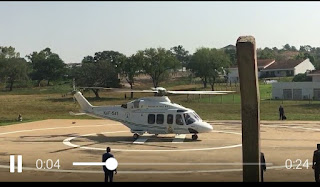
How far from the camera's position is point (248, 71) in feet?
29.3

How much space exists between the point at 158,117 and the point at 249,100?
1379 centimetres

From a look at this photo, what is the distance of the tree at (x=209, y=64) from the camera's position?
7900cm

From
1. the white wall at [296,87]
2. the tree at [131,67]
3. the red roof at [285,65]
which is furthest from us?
the red roof at [285,65]

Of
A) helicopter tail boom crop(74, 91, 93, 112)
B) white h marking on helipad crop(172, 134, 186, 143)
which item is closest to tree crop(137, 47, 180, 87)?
helicopter tail boom crop(74, 91, 93, 112)

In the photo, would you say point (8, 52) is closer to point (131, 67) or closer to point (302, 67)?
point (131, 67)

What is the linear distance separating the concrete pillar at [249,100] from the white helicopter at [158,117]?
12347 mm

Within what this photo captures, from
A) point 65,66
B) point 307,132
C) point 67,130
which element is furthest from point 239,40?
point 65,66

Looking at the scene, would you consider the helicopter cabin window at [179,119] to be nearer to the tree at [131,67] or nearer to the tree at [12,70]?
the tree at [131,67]

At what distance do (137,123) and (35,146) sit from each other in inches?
236

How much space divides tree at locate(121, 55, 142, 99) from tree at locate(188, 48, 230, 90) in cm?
1472

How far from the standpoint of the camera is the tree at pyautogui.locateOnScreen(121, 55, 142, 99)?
70.2 m
